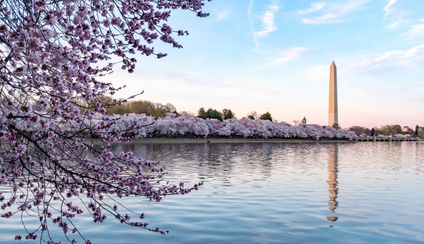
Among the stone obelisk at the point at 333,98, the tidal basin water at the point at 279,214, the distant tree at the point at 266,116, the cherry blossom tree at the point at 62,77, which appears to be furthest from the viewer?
the distant tree at the point at 266,116

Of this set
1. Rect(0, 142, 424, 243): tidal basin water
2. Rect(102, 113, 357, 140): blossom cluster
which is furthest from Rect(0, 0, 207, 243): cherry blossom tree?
Rect(102, 113, 357, 140): blossom cluster

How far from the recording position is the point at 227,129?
3772 inches

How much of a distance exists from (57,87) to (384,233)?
29.1 feet

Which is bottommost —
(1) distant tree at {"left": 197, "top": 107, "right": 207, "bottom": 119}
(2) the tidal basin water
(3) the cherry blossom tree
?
(2) the tidal basin water

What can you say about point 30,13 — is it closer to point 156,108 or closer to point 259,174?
point 259,174

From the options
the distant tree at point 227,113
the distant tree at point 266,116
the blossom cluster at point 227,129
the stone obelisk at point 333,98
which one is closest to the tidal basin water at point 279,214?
the blossom cluster at point 227,129

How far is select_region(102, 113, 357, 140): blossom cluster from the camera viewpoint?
267 feet

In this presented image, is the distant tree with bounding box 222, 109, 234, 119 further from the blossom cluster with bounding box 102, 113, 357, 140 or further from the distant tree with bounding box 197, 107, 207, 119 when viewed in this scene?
the blossom cluster with bounding box 102, 113, 357, 140

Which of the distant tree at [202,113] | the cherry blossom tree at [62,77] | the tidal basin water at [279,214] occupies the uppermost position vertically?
the distant tree at [202,113]

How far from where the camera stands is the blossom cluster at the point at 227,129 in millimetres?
81231

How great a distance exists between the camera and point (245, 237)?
412 inches

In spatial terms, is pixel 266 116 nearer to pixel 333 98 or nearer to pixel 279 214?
pixel 333 98

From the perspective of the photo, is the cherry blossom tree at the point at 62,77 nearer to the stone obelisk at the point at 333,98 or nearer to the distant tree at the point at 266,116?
the stone obelisk at the point at 333,98

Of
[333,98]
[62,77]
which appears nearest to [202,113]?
[333,98]
